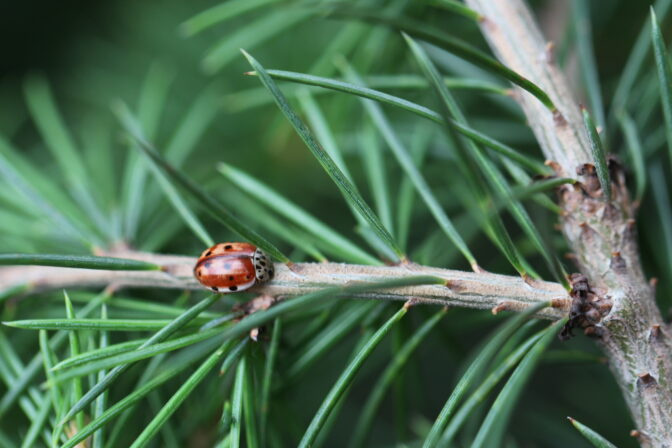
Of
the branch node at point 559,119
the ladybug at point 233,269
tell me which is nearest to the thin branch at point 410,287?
the ladybug at point 233,269

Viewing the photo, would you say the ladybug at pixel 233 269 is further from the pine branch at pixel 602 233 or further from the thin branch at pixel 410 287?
the pine branch at pixel 602 233

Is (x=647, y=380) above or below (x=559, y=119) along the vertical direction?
below

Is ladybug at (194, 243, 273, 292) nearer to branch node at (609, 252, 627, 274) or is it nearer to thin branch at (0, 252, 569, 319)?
thin branch at (0, 252, 569, 319)

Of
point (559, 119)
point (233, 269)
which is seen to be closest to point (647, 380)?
point (559, 119)

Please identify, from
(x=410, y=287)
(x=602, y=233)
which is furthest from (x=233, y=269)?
(x=602, y=233)

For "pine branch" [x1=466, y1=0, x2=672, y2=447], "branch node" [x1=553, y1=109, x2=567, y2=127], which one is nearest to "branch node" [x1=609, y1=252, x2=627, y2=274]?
"pine branch" [x1=466, y1=0, x2=672, y2=447]

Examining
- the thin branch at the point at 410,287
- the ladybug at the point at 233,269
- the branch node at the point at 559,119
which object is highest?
the branch node at the point at 559,119

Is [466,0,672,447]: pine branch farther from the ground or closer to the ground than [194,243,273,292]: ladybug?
farther from the ground

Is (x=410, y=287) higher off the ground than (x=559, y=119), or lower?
lower

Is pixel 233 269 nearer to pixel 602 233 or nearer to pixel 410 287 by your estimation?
pixel 410 287
